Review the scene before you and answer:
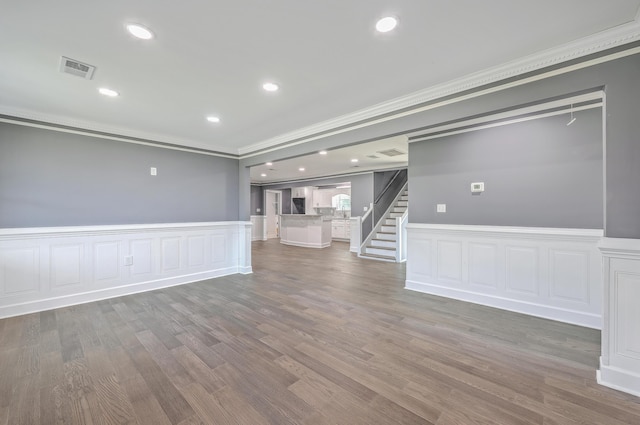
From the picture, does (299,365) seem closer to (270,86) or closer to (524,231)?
(270,86)

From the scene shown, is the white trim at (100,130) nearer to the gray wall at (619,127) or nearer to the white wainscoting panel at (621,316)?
the gray wall at (619,127)

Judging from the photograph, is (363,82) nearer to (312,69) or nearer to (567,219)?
(312,69)

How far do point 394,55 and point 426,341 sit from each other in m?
2.54

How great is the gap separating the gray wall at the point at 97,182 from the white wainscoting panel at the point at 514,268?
3.86 m

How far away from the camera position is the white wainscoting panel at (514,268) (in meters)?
2.80

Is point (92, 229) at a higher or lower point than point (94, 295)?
higher

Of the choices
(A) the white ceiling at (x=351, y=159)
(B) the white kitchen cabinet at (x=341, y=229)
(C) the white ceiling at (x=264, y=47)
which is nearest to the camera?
(C) the white ceiling at (x=264, y=47)

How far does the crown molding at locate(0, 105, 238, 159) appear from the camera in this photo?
320 centimetres

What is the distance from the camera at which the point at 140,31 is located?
1.76 meters

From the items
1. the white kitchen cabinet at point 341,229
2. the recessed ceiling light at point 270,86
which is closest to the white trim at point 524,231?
the recessed ceiling light at point 270,86

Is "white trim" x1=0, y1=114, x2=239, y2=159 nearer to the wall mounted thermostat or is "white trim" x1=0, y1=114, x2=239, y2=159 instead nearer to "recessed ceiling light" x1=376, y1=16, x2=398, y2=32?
"recessed ceiling light" x1=376, y1=16, x2=398, y2=32

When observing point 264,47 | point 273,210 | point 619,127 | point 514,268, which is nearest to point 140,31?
point 264,47

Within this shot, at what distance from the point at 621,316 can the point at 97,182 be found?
18.9ft

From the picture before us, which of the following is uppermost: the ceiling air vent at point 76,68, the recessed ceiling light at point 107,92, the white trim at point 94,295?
the recessed ceiling light at point 107,92
